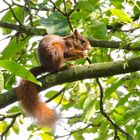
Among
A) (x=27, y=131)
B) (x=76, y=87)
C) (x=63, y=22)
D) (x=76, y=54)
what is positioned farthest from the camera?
(x=27, y=131)

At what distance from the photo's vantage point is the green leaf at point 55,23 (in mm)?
1649

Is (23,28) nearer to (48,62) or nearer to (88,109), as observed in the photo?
(48,62)

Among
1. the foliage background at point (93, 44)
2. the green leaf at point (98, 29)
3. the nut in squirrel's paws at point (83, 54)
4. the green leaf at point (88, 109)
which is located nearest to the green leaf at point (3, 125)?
the foliage background at point (93, 44)

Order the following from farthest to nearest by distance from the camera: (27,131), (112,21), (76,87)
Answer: (27,131) < (76,87) < (112,21)

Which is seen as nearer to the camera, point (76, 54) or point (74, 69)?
point (74, 69)

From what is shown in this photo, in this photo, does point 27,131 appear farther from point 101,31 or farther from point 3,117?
point 101,31

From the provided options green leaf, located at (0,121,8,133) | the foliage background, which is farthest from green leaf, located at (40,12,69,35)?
green leaf, located at (0,121,8,133)

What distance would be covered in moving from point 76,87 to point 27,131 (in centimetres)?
45

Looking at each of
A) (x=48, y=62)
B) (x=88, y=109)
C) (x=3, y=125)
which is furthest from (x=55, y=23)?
(x=3, y=125)

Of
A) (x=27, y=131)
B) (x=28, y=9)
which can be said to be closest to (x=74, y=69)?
(x=28, y=9)

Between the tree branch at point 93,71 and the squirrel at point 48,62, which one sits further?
the squirrel at point 48,62

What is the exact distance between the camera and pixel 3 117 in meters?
2.21

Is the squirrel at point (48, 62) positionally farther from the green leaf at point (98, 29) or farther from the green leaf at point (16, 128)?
the green leaf at point (16, 128)

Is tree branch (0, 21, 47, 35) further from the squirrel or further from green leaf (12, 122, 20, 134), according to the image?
green leaf (12, 122, 20, 134)
